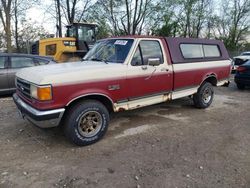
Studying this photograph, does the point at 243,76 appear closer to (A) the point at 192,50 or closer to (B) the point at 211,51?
(B) the point at 211,51

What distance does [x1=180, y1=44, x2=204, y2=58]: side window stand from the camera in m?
5.85

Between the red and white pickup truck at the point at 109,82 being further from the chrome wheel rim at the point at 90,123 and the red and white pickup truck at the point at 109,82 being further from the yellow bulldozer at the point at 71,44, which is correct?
the yellow bulldozer at the point at 71,44

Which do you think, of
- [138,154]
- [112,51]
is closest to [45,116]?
[138,154]

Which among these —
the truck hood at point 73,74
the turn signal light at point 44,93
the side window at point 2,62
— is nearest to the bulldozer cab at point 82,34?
the side window at point 2,62

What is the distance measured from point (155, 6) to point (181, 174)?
25.9 metres

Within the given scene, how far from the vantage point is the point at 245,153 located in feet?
12.9

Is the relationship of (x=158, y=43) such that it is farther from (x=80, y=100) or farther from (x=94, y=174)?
(x=94, y=174)

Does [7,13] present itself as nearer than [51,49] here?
No

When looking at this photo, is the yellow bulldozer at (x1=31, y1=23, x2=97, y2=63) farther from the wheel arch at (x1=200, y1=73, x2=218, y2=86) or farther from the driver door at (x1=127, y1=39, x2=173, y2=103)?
the driver door at (x1=127, y1=39, x2=173, y2=103)

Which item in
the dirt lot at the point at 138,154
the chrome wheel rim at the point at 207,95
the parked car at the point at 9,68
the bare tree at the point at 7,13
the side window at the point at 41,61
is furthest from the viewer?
the bare tree at the point at 7,13

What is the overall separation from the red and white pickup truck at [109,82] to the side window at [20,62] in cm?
323

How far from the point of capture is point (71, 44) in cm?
1278

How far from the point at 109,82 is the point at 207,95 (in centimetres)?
371

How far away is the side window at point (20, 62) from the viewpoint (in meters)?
7.57
